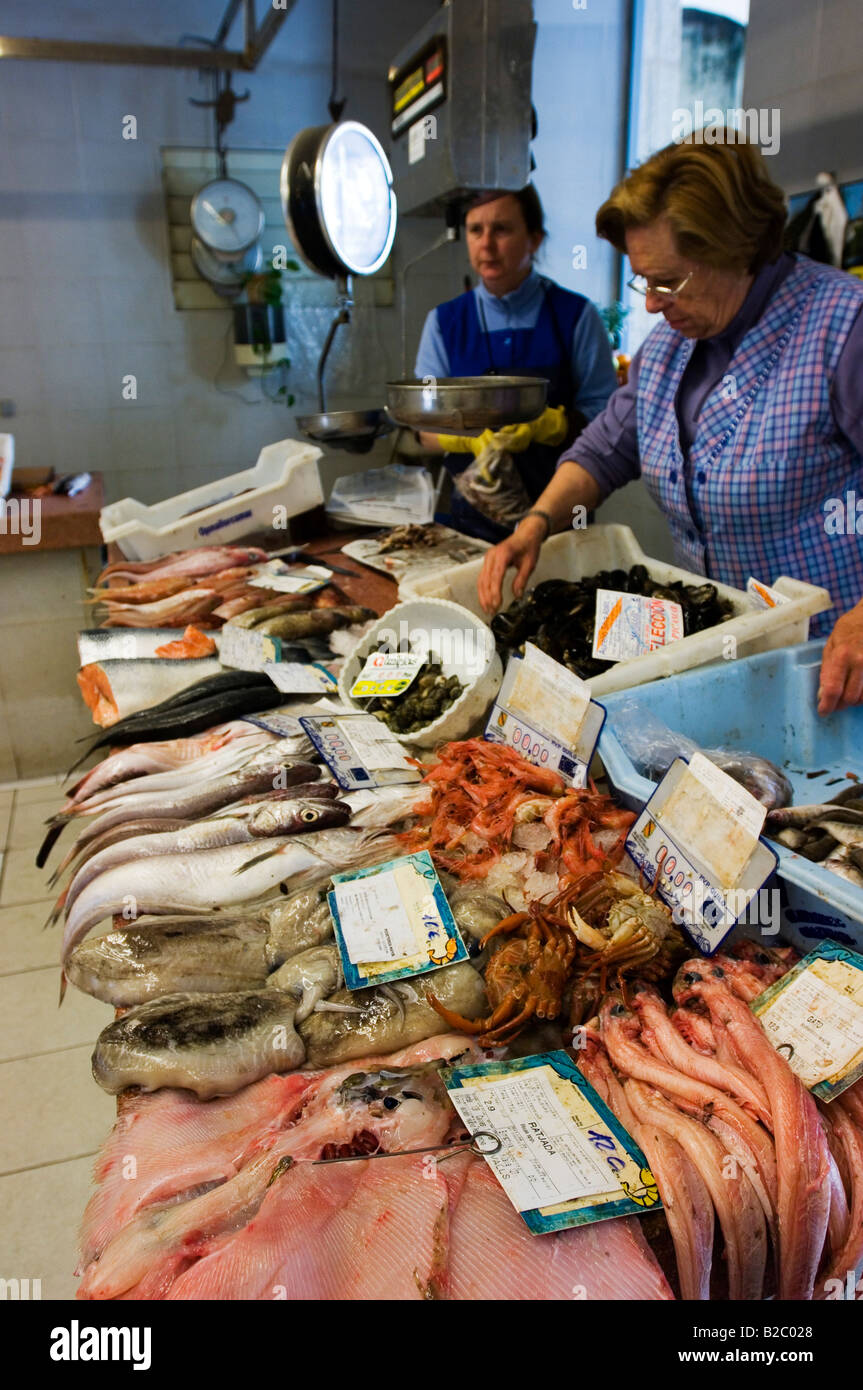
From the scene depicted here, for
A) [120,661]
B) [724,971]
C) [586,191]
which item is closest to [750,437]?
[724,971]

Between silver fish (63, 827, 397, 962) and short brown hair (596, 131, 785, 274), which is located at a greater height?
short brown hair (596, 131, 785, 274)

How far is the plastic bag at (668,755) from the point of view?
1.92 m

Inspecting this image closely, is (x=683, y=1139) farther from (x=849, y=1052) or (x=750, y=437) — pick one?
(x=750, y=437)

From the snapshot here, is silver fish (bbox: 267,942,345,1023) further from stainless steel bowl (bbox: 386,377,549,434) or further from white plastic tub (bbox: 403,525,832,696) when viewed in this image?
stainless steel bowl (bbox: 386,377,549,434)

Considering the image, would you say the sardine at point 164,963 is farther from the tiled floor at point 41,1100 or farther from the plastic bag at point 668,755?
the tiled floor at point 41,1100

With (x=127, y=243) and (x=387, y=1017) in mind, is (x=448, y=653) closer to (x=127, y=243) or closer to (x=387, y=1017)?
(x=387, y=1017)

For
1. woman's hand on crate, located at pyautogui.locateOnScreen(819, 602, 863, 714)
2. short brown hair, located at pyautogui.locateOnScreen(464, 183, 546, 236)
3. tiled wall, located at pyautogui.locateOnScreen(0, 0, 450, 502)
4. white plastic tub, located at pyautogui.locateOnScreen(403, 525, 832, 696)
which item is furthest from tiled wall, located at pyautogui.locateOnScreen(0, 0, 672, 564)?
woman's hand on crate, located at pyautogui.locateOnScreen(819, 602, 863, 714)

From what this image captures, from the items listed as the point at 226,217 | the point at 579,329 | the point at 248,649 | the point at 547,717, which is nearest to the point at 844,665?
the point at 547,717

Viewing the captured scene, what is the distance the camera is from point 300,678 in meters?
2.86

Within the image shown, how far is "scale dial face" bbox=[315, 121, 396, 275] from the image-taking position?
13.1 ft

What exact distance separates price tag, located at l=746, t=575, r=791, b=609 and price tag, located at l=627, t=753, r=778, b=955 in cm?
98

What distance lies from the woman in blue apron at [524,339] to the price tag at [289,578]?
831mm

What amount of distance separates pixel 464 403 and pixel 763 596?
3.52 ft

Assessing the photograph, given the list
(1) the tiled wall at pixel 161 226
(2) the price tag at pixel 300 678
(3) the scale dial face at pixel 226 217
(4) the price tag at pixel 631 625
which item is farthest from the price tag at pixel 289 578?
(3) the scale dial face at pixel 226 217
